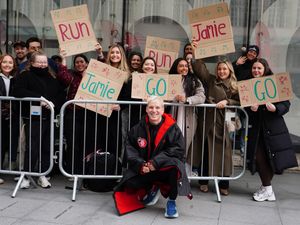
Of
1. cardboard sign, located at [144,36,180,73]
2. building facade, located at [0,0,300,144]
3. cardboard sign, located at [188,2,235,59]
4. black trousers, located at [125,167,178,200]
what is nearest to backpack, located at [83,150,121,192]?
black trousers, located at [125,167,178,200]

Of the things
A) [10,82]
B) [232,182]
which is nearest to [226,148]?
[232,182]

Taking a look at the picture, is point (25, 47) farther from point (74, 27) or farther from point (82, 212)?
point (82, 212)

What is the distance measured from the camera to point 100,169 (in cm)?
578

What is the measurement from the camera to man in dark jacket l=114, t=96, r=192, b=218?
4953 millimetres

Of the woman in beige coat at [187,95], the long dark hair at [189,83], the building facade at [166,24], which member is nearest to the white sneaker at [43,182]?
the woman in beige coat at [187,95]

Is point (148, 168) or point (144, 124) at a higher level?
point (144, 124)

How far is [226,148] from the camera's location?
5887mm

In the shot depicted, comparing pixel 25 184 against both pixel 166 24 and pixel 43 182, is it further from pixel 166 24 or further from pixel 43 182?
pixel 166 24

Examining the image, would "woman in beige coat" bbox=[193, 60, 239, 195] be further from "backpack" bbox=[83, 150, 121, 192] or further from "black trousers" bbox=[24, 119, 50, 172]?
"black trousers" bbox=[24, 119, 50, 172]

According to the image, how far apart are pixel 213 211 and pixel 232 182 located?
145 cm

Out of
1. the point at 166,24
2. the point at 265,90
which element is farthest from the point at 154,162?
the point at 166,24

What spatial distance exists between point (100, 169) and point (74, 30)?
186 centimetres

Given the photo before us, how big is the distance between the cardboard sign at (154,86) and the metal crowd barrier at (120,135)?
13 centimetres

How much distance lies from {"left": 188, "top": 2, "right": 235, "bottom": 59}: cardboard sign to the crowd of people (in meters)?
0.20
